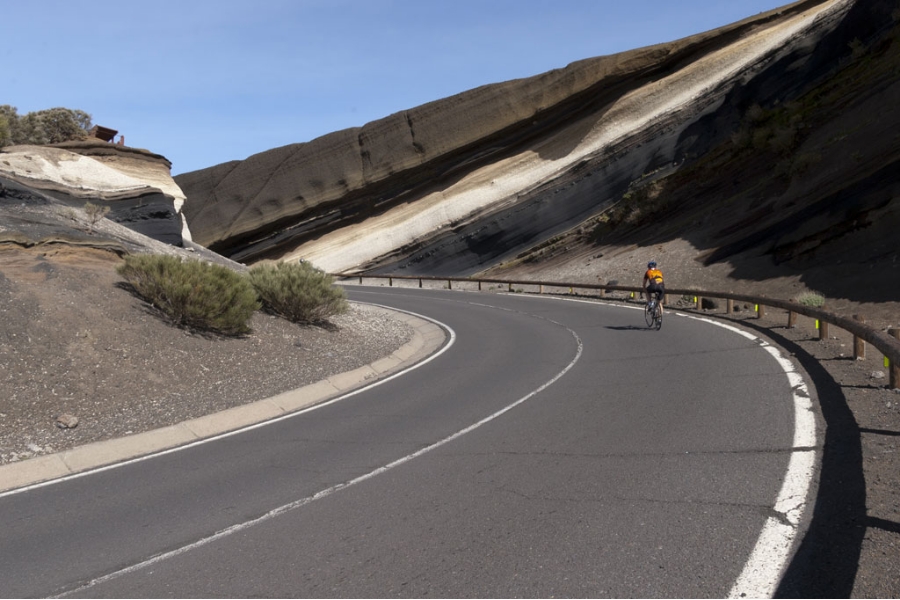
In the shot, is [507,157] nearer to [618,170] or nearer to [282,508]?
[618,170]

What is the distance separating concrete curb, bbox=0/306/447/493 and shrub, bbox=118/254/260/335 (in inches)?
Answer: 102

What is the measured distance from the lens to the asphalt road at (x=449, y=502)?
5.05m

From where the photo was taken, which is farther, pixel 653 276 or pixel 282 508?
pixel 653 276

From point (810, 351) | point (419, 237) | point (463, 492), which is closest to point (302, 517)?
point (463, 492)

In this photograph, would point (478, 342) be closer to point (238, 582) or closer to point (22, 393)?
point (22, 393)

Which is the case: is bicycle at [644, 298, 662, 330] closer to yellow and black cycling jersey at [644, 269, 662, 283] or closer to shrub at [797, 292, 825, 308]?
yellow and black cycling jersey at [644, 269, 662, 283]

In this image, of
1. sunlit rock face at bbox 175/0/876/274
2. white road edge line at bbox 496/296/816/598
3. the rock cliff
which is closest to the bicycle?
the rock cliff

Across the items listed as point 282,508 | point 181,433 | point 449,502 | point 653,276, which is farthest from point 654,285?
point 282,508

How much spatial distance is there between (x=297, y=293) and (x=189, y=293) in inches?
150

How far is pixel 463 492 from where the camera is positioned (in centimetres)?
684

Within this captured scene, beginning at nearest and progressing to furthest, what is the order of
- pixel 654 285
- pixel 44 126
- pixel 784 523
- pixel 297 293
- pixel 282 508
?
pixel 784 523, pixel 282 508, pixel 297 293, pixel 654 285, pixel 44 126

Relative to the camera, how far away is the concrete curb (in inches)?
346

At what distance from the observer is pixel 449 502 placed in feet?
21.6

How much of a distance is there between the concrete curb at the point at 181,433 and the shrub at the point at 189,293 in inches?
102
